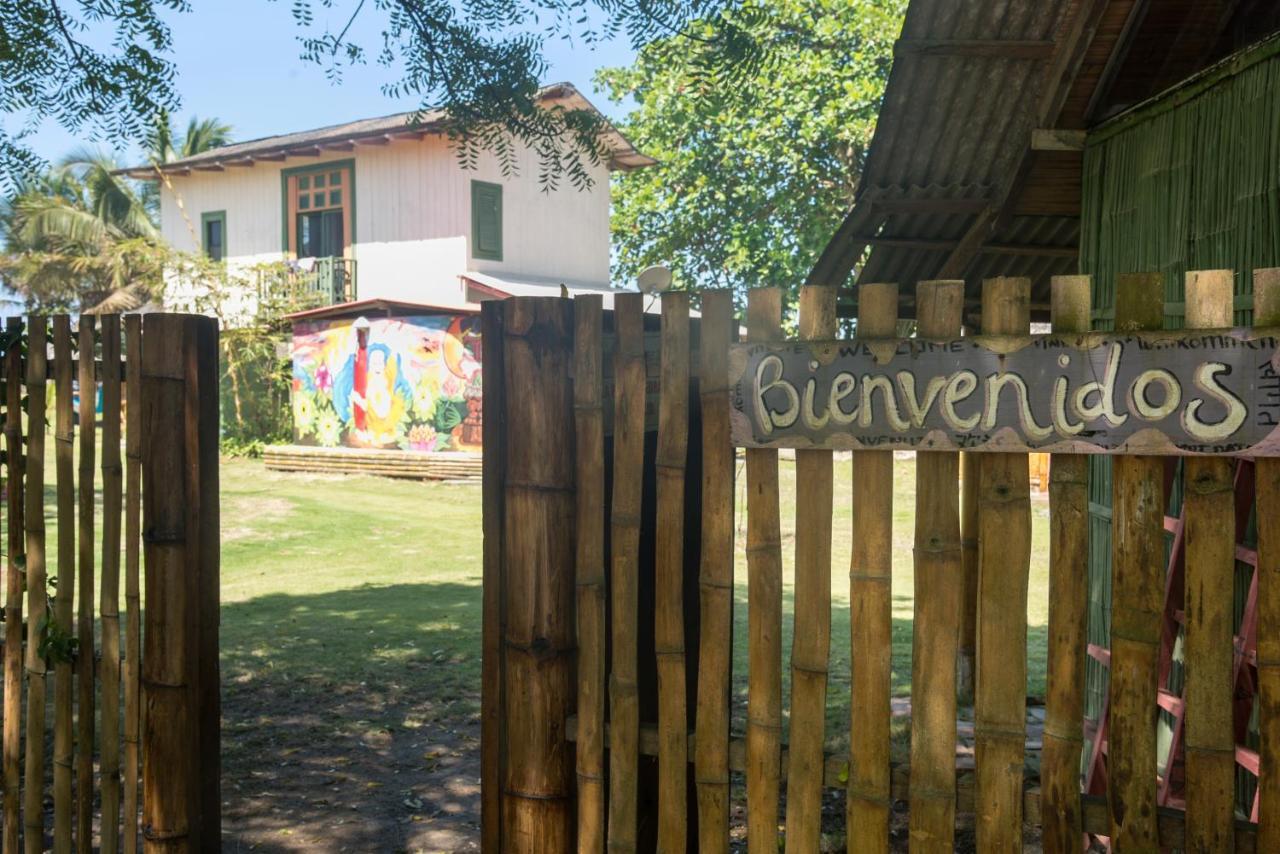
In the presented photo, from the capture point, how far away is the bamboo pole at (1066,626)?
9.13 ft

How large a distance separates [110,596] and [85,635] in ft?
0.94

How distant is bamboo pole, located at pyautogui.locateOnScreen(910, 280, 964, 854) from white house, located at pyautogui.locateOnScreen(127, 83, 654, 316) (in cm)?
2166

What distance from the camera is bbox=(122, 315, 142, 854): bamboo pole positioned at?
4.15 meters

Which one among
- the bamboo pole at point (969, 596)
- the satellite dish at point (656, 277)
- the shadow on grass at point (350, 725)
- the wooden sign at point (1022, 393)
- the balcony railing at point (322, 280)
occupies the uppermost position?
the balcony railing at point (322, 280)

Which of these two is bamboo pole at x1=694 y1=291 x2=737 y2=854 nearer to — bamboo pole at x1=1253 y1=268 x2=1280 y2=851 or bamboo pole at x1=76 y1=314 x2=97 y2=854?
bamboo pole at x1=1253 y1=268 x2=1280 y2=851

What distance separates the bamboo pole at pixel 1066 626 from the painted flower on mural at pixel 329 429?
75.7 ft

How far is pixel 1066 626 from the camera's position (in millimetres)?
2828

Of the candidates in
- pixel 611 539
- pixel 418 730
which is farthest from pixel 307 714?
pixel 611 539

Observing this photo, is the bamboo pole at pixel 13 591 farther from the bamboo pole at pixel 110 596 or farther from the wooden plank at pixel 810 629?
the wooden plank at pixel 810 629

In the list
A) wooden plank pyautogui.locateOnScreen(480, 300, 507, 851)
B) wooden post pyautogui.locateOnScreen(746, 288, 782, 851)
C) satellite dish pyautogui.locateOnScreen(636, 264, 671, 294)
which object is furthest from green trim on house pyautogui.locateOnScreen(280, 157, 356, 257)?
wooden post pyautogui.locateOnScreen(746, 288, 782, 851)

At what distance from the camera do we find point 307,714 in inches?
294

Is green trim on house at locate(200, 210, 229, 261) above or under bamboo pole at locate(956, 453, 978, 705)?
above

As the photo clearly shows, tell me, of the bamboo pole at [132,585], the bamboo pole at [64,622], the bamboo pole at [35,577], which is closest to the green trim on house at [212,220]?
the bamboo pole at [35,577]

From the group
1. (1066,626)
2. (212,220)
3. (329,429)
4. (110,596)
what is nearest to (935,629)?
(1066,626)
